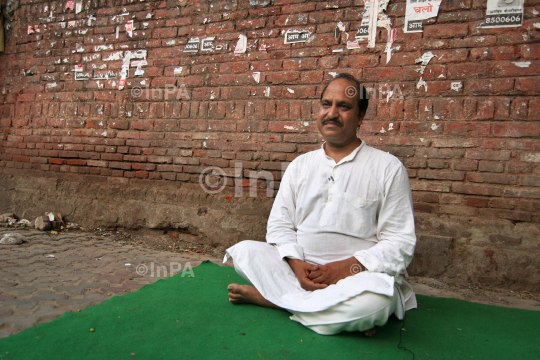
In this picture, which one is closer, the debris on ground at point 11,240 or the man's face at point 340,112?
the man's face at point 340,112

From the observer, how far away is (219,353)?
172 cm

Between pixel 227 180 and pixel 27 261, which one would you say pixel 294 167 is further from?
pixel 27 261

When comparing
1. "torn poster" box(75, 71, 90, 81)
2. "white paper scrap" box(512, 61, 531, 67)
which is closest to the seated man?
"white paper scrap" box(512, 61, 531, 67)

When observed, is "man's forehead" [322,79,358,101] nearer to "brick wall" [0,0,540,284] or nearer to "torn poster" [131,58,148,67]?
"brick wall" [0,0,540,284]

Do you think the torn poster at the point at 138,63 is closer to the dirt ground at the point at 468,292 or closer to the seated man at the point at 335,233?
the dirt ground at the point at 468,292

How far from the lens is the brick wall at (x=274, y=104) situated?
2.93 metres

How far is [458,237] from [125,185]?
357 cm

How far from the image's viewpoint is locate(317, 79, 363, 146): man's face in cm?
231

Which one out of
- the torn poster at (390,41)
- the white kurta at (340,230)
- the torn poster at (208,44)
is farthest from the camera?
the torn poster at (208,44)

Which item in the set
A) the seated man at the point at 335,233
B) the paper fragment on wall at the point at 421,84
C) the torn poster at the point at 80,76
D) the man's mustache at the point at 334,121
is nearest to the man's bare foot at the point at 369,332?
the seated man at the point at 335,233

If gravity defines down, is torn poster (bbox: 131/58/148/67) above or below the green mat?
above

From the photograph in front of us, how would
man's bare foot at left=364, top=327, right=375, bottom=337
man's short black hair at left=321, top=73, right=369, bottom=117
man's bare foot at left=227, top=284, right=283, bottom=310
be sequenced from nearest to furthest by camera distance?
man's bare foot at left=364, top=327, right=375, bottom=337
man's bare foot at left=227, top=284, right=283, bottom=310
man's short black hair at left=321, top=73, right=369, bottom=117

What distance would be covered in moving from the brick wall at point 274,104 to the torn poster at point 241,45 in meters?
0.06

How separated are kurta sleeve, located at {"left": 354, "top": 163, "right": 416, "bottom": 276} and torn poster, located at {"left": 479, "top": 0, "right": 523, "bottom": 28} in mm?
1747
